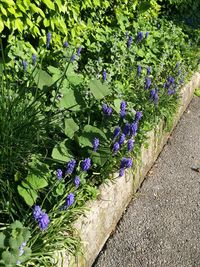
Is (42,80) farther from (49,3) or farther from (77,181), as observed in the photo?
(49,3)

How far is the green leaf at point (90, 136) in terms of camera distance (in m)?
2.99

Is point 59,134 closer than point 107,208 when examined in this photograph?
No

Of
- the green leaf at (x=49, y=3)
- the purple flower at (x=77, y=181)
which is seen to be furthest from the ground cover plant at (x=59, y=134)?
the green leaf at (x=49, y=3)

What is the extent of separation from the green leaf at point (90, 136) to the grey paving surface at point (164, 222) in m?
0.75

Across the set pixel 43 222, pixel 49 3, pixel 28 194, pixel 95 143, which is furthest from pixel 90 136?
pixel 49 3

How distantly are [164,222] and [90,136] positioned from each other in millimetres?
1017

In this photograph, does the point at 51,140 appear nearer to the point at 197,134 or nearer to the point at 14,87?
the point at 14,87

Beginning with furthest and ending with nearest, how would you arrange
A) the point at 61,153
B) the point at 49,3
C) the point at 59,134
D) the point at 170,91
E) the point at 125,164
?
the point at 170,91 < the point at 49,3 < the point at 59,134 < the point at 125,164 < the point at 61,153

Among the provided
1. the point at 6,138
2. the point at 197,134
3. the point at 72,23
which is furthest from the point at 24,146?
the point at 197,134

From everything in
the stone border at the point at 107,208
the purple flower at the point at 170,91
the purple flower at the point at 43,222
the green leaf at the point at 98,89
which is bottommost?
the stone border at the point at 107,208

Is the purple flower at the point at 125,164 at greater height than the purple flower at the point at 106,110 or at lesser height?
lesser

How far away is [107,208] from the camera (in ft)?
10.0

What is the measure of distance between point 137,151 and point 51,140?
794 millimetres

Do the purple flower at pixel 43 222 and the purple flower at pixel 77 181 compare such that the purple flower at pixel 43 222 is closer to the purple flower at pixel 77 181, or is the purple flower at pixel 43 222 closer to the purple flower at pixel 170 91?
the purple flower at pixel 77 181
